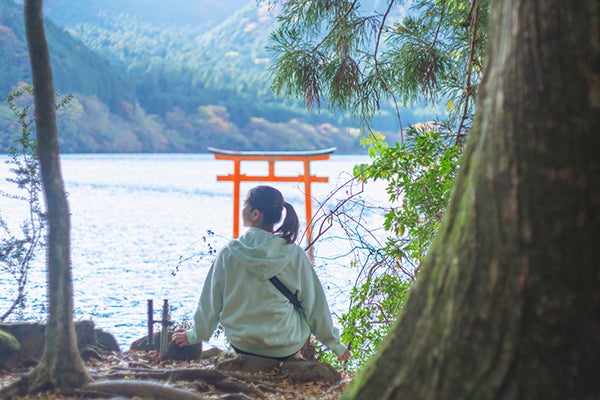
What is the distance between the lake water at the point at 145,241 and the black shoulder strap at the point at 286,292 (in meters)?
0.84

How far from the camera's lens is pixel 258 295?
2.47m

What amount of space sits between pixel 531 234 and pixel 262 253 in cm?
153

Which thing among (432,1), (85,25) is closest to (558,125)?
(432,1)

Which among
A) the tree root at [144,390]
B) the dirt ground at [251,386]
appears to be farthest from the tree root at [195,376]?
the tree root at [144,390]

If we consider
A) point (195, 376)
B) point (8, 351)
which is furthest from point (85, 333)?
point (195, 376)

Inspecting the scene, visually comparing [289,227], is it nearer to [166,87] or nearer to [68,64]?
[68,64]

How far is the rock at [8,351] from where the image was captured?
2.73 meters

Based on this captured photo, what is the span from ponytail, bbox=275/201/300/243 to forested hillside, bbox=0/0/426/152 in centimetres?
2960

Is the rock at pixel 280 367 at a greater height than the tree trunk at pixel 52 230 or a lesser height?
lesser

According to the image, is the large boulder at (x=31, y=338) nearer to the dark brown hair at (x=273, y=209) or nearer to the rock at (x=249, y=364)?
the rock at (x=249, y=364)

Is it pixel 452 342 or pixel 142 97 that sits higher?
pixel 142 97

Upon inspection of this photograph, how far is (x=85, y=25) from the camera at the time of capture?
4997 centimetres

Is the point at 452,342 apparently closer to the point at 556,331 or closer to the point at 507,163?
the point at 556,331

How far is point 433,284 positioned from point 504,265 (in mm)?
133
